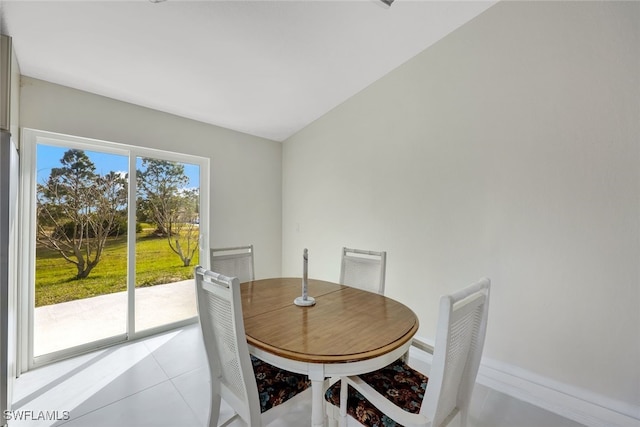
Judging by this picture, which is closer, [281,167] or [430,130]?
[430,130]

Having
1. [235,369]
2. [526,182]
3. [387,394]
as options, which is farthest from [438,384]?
[526,182]

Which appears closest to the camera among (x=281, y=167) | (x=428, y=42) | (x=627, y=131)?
(x=627, y=131)

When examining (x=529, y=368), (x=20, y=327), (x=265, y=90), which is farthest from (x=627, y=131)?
(x=20, y=327)

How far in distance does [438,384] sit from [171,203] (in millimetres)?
2902

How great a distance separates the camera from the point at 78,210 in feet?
7.65

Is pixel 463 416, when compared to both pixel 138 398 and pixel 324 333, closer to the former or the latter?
pixel 324 333

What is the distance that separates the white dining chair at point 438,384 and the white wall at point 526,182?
1132 mm

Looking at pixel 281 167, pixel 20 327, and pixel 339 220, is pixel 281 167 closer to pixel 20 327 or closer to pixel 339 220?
pixel 339 220

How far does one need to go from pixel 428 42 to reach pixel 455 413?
8.93 feet

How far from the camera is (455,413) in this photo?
4.00 feet

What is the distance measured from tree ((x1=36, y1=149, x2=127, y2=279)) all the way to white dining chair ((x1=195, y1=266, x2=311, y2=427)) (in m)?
1.79

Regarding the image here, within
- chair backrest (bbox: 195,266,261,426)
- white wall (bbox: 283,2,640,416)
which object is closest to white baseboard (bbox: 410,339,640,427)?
white wall (bbox: 283,2,640,416)

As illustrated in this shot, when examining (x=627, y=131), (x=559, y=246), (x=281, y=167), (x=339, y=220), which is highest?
(x=281, y=167)

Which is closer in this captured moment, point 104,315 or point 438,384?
point 438,384
